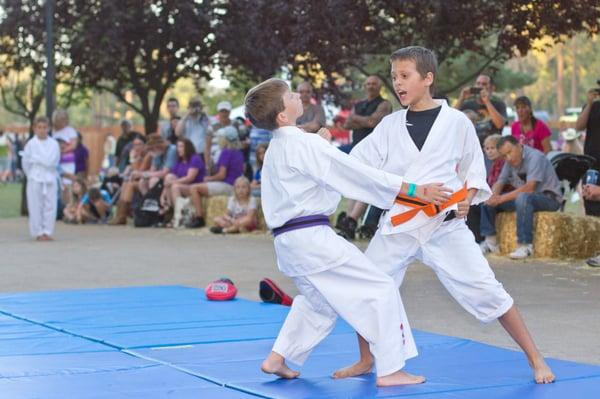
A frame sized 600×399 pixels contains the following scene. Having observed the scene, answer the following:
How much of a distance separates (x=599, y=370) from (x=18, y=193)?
28.1m

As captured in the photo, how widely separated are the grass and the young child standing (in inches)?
250

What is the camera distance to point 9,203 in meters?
26.7

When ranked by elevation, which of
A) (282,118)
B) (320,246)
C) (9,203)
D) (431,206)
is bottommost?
(9,203)

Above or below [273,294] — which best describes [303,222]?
above

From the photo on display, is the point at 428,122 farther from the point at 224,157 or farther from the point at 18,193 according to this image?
the point at 18,193

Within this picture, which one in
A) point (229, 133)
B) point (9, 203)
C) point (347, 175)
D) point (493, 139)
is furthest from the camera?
point (9, 203)

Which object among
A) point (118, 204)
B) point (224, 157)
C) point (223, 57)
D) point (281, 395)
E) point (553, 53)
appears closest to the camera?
point (281, 395)

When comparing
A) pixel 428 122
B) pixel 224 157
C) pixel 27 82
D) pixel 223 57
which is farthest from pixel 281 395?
pixel 27 82

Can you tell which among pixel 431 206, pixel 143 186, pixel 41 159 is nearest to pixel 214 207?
pixel 143 186

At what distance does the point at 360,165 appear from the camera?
18.8 ft

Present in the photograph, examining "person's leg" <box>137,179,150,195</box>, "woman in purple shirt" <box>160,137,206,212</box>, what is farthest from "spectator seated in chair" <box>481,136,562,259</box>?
"person's leg" <box>137,179,150,195</box>

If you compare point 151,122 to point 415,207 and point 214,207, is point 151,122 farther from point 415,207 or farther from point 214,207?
point 415,207

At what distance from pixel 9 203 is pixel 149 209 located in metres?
Result: 9.78

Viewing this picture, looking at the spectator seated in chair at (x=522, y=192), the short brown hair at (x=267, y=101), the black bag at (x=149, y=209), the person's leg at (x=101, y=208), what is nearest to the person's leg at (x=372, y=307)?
the short brown hair at (x=267, y=101)
